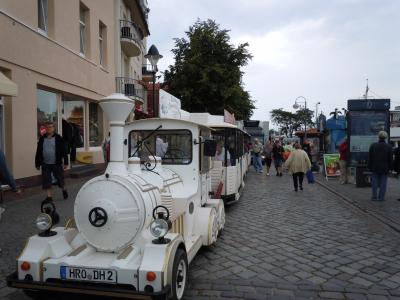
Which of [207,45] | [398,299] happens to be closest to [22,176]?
[398,299]

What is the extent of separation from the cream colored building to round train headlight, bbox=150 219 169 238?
20.5ft

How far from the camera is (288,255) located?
5.67m

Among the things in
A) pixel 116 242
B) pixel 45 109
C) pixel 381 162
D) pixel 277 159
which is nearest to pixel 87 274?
pixel 116 242

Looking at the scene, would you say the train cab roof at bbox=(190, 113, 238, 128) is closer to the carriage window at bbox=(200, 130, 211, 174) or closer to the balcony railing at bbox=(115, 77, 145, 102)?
the carriage window at bbox=(200, 130, 211, 174)

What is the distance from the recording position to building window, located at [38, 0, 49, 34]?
12422 millimetres

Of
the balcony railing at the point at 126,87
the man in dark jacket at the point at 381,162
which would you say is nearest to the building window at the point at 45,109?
the balcony railing at the point at 126,87

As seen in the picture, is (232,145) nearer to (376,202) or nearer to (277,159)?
(376,202)

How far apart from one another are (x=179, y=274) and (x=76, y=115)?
513 inches

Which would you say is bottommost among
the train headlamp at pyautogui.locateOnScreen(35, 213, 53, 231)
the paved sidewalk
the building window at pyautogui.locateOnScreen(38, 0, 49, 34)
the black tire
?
the paved sidewalk

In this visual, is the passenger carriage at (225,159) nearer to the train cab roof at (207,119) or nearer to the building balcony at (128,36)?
the train cab roof at (207,119)

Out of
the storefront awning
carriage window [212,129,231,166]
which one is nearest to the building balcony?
the storefront awning

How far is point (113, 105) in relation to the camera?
4.02m

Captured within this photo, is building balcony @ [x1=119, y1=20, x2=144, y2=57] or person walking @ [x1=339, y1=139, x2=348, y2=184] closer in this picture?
person walking @ [x1=339, y1=139, x2=348, y2=184]

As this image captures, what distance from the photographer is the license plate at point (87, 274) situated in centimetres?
357
